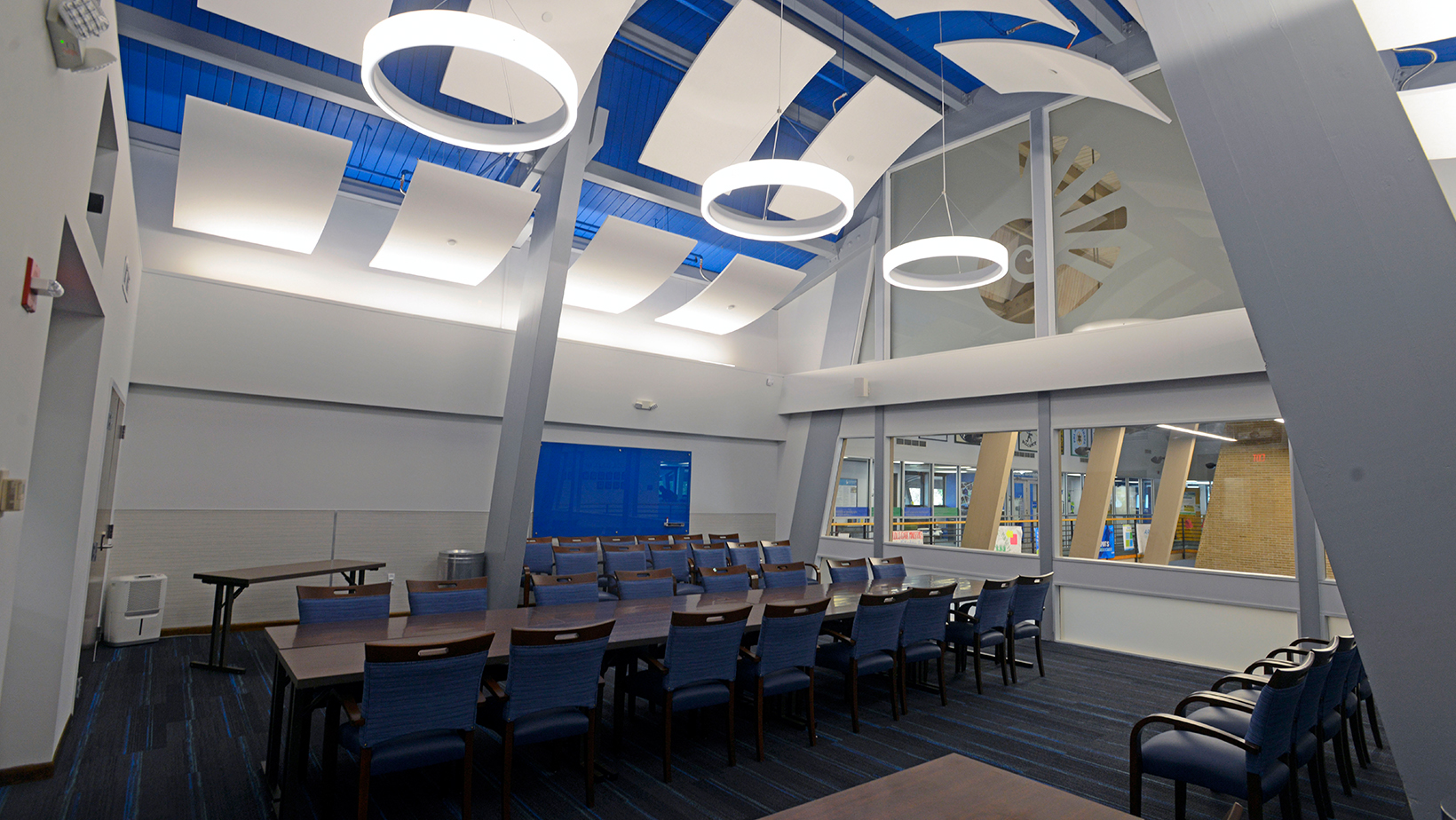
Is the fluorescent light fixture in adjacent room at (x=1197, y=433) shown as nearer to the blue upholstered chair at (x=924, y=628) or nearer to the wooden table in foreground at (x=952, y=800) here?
the blue upholstered chair at (x=924, y=628)

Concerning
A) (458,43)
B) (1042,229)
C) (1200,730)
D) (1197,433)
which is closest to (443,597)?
(458,43)

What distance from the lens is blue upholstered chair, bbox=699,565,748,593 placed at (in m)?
6.70

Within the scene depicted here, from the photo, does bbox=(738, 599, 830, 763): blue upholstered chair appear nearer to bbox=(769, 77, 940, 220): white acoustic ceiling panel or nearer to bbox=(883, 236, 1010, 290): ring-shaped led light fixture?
bbox=(883, 236, 1010, 290): ring-shaped led light fixture

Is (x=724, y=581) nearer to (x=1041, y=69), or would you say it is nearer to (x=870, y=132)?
(x=870, y=132)

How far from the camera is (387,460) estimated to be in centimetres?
916

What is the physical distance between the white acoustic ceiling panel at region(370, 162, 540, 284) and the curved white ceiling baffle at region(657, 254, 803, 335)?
3182 mm

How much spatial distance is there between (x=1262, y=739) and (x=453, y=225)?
8.40 meters

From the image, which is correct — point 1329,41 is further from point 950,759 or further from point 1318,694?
point 1318,694

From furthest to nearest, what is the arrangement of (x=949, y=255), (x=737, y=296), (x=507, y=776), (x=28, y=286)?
1. (x=737, y=296)
2. (x=949, y=255)
3. (x=507, y=776)
4. (x=28, y=286)

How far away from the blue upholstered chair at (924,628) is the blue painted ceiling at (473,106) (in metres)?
5.11

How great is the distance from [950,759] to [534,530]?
8.78 meters

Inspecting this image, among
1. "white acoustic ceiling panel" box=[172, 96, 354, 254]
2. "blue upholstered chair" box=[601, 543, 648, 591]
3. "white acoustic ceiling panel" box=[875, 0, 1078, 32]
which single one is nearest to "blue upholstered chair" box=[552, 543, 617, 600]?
"blue upholstered chair" box=[601, 543, 648, 591]

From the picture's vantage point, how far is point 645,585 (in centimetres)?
632

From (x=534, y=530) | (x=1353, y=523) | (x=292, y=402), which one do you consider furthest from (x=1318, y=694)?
(x=292, y=402)
